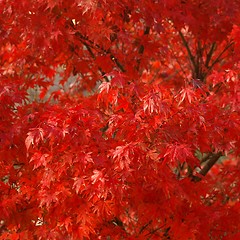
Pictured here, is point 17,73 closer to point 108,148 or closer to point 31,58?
point 31,58

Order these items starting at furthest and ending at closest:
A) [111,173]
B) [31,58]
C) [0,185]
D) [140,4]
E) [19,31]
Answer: [31,58] < [19,31] < [140,4] < [0,185] < [111,173]

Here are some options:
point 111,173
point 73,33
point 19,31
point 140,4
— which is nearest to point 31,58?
point 19,31

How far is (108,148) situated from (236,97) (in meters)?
0.77

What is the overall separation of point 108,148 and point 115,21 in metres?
1.16

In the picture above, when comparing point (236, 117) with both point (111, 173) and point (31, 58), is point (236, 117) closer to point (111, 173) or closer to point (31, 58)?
point (111, 173)

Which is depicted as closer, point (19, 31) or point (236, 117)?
point (236, 117)

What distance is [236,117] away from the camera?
319 cm

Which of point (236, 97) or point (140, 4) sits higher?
point (140, 4)

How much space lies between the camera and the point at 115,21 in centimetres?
393

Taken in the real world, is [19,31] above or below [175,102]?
Result: above

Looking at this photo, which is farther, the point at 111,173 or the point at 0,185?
the point at 0,185

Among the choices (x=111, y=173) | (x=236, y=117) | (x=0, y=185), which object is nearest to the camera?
(x=111, y=173)

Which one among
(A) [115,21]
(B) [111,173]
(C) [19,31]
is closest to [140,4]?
(A) [115,21]

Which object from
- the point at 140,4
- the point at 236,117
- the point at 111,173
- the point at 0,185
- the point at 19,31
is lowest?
the point at 236,117
